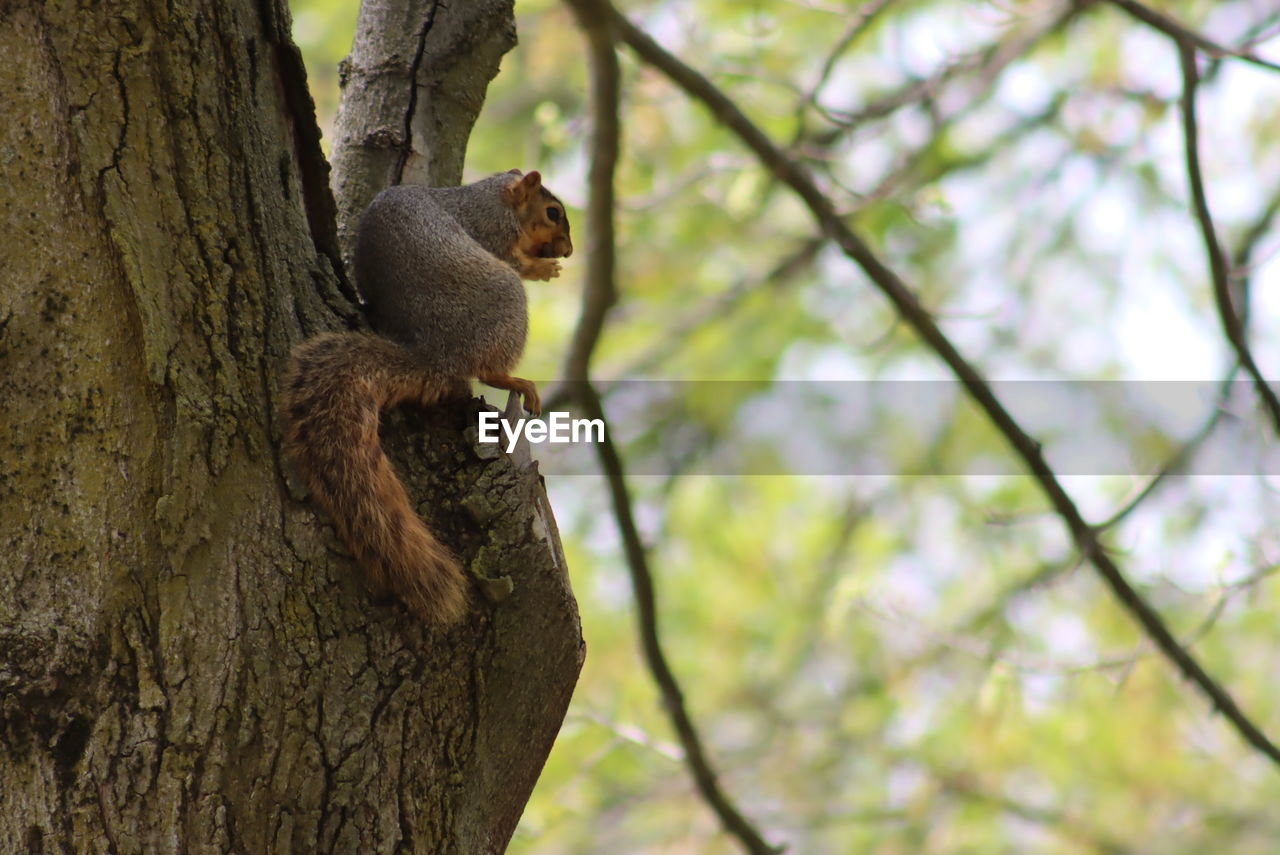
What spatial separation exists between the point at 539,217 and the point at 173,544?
132 cm

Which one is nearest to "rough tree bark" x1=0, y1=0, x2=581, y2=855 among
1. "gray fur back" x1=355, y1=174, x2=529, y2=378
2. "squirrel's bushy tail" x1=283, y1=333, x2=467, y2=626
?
"squirrel's bushy tail" x1=283, y1=333, x2=467, y2=626

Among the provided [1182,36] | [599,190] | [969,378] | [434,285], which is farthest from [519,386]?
[1182,36]

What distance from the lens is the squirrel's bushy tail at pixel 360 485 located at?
121 cm

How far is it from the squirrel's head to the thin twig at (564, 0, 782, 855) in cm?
24

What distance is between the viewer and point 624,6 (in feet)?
14.3

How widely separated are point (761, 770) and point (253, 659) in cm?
438

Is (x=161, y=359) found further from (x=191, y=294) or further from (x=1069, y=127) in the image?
(x=1069, y=127)

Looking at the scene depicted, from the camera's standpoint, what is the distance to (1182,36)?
2.23 meters

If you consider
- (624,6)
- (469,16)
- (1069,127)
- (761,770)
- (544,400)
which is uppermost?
(1069,127)

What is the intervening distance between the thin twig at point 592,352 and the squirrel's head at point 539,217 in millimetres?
236

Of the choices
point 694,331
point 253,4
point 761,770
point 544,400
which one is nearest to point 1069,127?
point 694,331

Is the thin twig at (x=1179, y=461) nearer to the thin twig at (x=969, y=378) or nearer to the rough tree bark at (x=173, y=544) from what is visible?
the thin twig at (x=969, y=378)

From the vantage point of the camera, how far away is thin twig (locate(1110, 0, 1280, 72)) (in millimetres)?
2160

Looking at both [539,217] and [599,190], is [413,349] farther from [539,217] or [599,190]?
[539,217]
